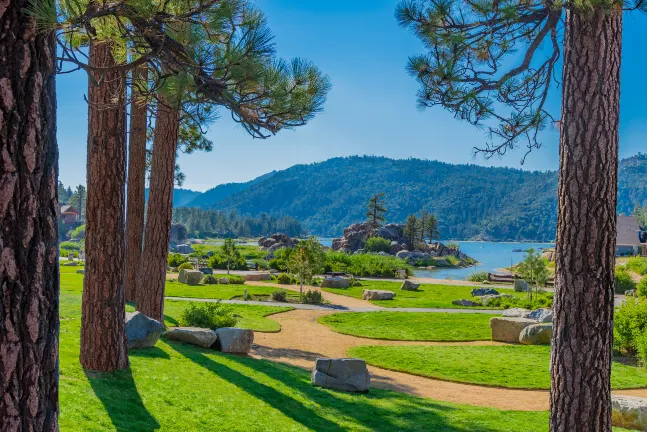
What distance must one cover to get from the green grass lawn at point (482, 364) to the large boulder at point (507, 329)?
77 cm

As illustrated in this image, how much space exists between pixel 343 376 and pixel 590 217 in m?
4.94

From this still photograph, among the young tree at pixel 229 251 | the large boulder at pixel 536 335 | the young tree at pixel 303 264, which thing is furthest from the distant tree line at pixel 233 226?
the large boulder at pixel 536 335

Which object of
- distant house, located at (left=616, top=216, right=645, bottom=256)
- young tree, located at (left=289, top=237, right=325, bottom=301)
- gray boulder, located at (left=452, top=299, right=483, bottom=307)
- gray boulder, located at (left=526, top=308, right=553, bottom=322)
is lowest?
gray boulder, located at (left=452, top=299, right=483, bottom=307)

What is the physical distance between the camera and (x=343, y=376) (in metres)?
8.30

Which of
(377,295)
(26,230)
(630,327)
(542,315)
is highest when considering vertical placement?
(26,230)

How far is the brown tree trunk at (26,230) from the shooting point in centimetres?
229

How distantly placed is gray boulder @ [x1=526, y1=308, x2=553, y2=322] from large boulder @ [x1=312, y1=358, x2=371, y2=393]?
26.7 ft

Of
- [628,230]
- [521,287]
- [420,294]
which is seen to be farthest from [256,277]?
[628,230]

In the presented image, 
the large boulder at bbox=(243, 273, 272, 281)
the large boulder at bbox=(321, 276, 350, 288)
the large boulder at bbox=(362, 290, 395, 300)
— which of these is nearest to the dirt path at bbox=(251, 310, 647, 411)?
the large boulder at bbox=(362, 290, 395, 300)

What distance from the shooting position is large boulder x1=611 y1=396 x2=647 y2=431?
7.10 meters

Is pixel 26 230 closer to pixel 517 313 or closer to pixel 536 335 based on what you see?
pixel 536 335

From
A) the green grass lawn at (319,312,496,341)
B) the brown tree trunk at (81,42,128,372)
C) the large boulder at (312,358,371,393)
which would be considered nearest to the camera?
the brown tree trunk at (81,42,128,372)

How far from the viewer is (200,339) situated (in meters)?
9.82

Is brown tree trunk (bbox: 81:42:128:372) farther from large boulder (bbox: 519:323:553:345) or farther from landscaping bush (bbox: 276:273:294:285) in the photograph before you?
landscaping bush (bbox: 276:273:294:285)
